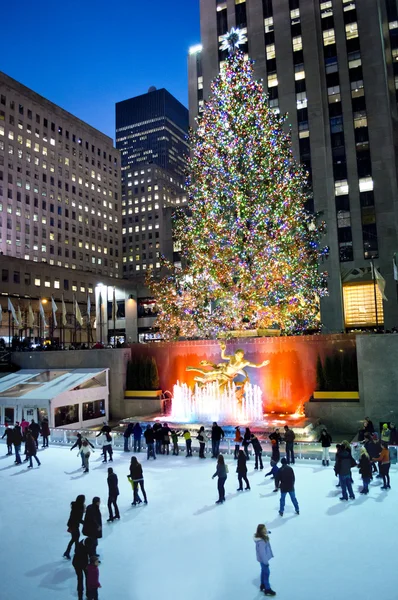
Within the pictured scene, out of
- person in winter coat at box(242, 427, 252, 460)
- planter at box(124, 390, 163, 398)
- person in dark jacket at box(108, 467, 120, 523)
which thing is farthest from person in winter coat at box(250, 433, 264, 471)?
planter at box(124, 390, 163, 398)

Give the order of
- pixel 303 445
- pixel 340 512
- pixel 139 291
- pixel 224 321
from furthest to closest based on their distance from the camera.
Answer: pixel 139 291 < pixel 224 321 < pixel 303 445 < pixel 340 512

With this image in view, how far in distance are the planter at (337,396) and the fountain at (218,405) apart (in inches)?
109

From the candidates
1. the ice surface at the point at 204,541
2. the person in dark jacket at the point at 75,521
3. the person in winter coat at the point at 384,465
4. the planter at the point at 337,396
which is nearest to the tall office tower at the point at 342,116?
the planter at the point at 337,396

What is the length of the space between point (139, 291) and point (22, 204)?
35983mm

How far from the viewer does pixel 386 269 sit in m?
46.4

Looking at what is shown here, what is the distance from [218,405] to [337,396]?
5.59 meters

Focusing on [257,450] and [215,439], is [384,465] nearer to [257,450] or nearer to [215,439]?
[257,450]

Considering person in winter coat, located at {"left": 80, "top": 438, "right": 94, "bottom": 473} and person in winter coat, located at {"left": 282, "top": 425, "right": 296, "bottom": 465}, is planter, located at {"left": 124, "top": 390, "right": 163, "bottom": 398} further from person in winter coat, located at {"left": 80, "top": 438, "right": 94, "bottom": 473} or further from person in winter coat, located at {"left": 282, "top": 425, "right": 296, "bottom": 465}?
person in winter coat, located at {"left": 282, "top": 425, "right": 296, "bottom": 465}

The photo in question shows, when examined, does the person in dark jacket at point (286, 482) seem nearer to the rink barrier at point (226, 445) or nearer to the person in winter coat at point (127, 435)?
the rink barrier at point (226, 445)

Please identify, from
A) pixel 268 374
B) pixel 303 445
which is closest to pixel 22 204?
pixel 268 374

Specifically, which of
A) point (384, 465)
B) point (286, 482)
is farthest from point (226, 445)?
point (286, 482)

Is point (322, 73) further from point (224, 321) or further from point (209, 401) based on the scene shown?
point (209, 401)

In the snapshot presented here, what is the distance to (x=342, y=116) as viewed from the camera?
1982 inches

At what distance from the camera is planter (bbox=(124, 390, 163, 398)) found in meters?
25.9
